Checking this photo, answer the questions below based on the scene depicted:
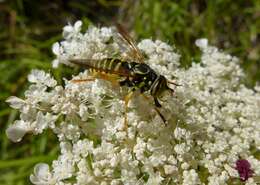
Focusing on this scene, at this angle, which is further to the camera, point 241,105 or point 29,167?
point 29,167

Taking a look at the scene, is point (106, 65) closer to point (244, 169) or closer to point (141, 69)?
point (141, 69)

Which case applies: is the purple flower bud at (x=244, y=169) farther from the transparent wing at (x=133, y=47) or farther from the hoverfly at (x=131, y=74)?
the transparent wing at (x=133, y=47)

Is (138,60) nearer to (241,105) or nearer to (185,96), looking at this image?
(185,96)

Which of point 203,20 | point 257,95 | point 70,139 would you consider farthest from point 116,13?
point 70,139

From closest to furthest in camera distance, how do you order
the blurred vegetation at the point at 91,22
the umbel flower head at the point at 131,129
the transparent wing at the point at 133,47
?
the umbel flower head at the point at 131,129, the transparent wing at the point at 133,47, the blurred vegetation at the point at 91,22

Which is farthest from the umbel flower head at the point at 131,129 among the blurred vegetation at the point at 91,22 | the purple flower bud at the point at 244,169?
the blurred vegetation at the point at 91,22

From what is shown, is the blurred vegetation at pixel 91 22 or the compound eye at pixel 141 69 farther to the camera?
the blurred vegetation at pixel 91 22

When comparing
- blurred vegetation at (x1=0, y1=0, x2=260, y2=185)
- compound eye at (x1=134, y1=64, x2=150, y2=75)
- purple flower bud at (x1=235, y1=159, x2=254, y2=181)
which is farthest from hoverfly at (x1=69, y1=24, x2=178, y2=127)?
blurred vegetation at (x1=0, y1=0, x2=260, y2=185)

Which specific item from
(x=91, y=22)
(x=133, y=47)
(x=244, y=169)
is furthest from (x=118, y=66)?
(x=91, y=22)
